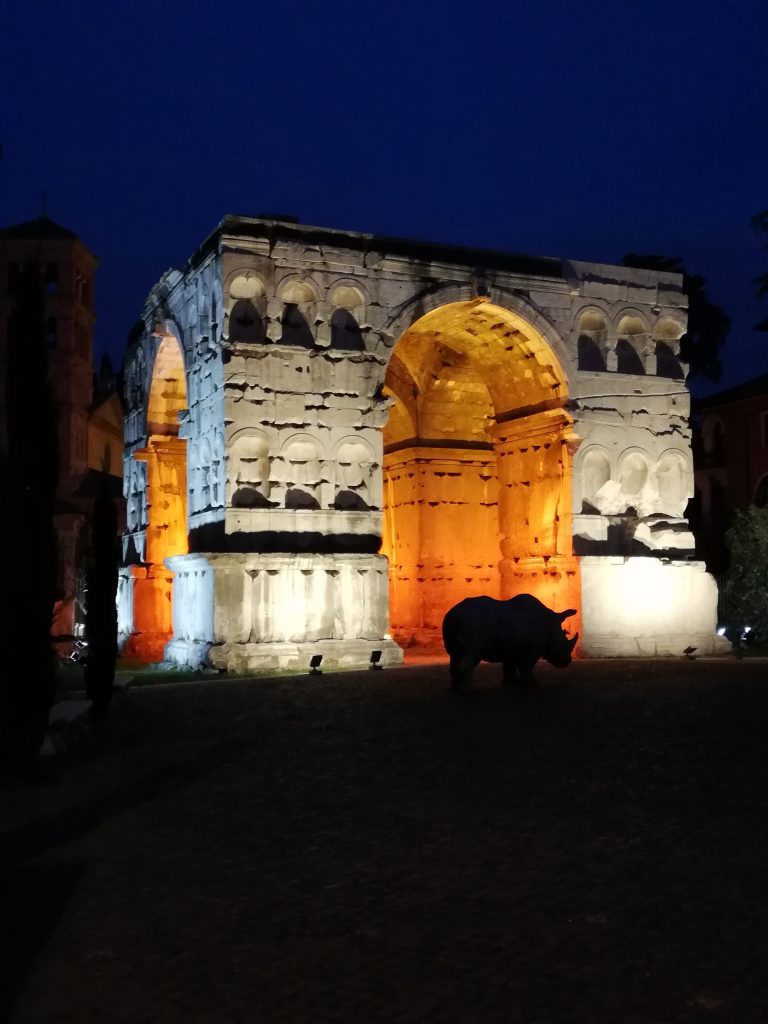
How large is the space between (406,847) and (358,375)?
1279cm

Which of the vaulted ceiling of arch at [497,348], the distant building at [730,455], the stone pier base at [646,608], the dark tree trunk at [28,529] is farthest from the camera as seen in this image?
the distant building at [730,455]

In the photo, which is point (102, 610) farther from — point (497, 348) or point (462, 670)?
point (497, 348)

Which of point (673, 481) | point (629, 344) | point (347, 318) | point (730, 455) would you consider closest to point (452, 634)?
point (347, 318)

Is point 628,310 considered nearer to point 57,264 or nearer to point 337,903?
point 337,903

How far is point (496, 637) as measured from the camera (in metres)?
14.0

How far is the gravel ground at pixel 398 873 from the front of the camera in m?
4.52

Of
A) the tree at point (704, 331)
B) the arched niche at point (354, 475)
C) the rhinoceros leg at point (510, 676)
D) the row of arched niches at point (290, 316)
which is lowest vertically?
the rhinoceros leg at point (510, 676)

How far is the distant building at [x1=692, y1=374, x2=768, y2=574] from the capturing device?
38.5 metres

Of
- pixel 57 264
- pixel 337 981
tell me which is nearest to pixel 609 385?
pixel 337 981

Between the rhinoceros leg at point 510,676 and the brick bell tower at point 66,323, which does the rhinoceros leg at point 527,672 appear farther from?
the brick bell tower at point 66,323

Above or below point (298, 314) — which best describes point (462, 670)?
below

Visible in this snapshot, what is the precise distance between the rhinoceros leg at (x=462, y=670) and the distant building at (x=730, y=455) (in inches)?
948

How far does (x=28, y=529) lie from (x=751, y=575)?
16.8 meters

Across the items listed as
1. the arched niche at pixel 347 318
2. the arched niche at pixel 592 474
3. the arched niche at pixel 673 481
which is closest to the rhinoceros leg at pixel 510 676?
the arched niche at pixel 592 474
